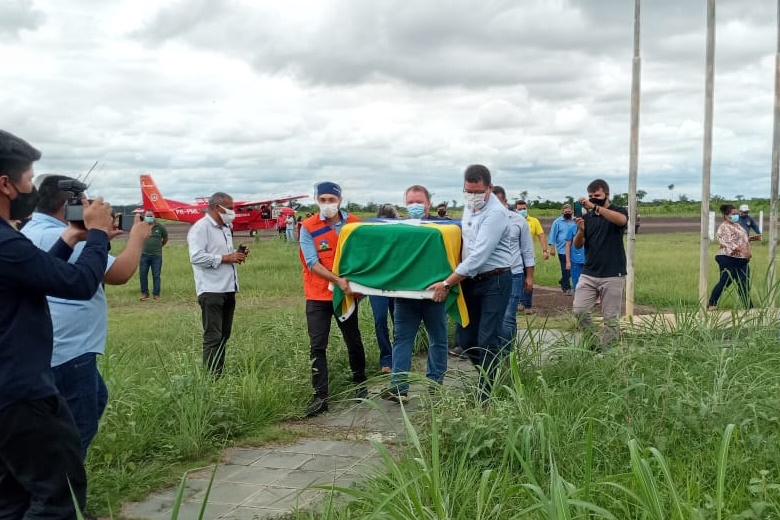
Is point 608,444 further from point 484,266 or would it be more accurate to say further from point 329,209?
point 329,209

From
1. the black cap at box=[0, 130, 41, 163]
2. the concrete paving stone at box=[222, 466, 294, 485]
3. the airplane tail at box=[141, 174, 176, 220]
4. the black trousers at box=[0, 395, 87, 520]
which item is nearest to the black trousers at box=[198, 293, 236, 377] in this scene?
the concrete paving stone at box=[222, 466, 294, 485]

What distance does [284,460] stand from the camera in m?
4.94

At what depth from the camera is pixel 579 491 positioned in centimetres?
303

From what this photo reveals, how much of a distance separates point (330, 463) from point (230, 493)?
0.70 m

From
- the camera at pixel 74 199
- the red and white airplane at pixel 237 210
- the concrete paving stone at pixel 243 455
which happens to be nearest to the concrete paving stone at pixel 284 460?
the concrete paving stone at pixel 243 455

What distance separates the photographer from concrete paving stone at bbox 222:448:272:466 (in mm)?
4945

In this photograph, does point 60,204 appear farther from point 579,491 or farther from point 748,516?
point 748,516

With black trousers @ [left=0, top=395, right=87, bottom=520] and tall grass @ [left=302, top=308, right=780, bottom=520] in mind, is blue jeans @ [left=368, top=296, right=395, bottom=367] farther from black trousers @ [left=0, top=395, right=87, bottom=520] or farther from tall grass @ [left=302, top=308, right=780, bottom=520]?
black trousers @ [left=0, top=395, right=87, bottom=520]

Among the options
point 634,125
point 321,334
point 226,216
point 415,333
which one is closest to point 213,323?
point 226,216

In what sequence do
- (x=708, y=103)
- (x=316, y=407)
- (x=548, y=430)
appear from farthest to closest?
(x=708, y=103) < (x=316, y=407) < (x=548, y=430)

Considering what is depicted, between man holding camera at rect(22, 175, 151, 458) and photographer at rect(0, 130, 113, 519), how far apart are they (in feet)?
1.69

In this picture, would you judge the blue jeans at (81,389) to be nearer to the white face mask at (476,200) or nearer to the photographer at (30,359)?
the photographer at (30,359)

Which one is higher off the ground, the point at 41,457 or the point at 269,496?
the point at 41,457

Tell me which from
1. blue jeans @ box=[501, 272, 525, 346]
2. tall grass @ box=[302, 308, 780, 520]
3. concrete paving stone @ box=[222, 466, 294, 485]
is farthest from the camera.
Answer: blue jeans @ box=[501, 272, 525, 346]
